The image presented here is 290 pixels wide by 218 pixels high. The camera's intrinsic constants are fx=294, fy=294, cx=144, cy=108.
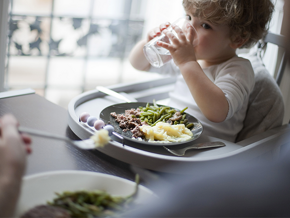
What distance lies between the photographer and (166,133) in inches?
29.7

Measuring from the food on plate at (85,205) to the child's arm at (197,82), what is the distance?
0.49 metres

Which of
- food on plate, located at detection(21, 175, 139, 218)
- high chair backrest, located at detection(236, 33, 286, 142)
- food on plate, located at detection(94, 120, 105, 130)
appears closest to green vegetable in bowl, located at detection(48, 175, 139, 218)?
food on plate, located at detection(21, 175, 139, 218)

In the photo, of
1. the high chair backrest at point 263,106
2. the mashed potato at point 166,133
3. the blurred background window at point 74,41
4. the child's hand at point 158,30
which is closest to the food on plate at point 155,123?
the mashed potato at point 166,133

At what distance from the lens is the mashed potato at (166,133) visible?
2.38 ft

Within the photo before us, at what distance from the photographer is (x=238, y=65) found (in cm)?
104

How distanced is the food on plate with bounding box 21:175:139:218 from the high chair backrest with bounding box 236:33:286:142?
2.49 ft

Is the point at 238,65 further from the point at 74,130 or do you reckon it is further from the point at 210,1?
the point at 74,130

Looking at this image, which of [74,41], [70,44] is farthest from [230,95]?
[70,44]

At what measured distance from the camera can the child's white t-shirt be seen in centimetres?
94

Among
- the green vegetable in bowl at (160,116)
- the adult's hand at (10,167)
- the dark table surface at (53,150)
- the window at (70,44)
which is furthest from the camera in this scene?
the window at (70,44)

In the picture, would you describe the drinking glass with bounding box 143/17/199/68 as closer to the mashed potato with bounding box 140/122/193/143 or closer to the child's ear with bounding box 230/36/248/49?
the child's ear with bounding box 230/36/248/49

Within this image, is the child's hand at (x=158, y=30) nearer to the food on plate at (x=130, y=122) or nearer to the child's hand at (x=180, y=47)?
the child's hand at (x=180, y=47)

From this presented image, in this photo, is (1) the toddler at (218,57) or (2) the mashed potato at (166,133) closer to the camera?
(2) the mashed potato at (166,133)

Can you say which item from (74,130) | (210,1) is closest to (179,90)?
(210,1)
